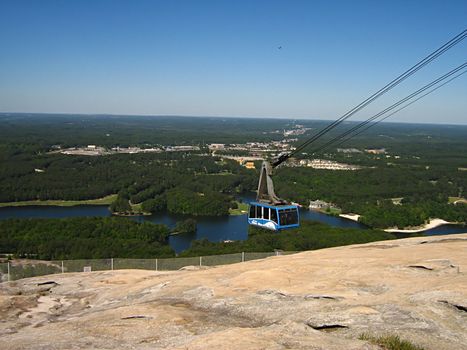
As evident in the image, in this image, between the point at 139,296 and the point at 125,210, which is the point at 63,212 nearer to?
the point at 125,210

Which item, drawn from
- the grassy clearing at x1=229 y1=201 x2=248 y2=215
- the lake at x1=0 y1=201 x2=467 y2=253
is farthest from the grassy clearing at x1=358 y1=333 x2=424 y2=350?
the grassy clearing at x1=229 y1=201 x2=248 y2=215

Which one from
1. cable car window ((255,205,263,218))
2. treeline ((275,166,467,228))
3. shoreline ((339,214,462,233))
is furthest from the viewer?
treeline ((275,166,467,228))

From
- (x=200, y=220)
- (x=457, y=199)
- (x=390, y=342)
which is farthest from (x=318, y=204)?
(x=390, y=342)

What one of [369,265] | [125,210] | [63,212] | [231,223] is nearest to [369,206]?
[231,223]

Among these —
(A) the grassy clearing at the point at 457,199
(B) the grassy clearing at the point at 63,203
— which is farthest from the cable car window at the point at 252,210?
(A) the grassy clearing at the point at 457,199

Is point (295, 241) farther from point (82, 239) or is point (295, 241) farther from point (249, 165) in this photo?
point (249, 165)

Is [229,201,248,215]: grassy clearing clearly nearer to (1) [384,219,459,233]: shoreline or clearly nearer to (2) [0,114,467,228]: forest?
(2) [0,114,467,228]: forest
